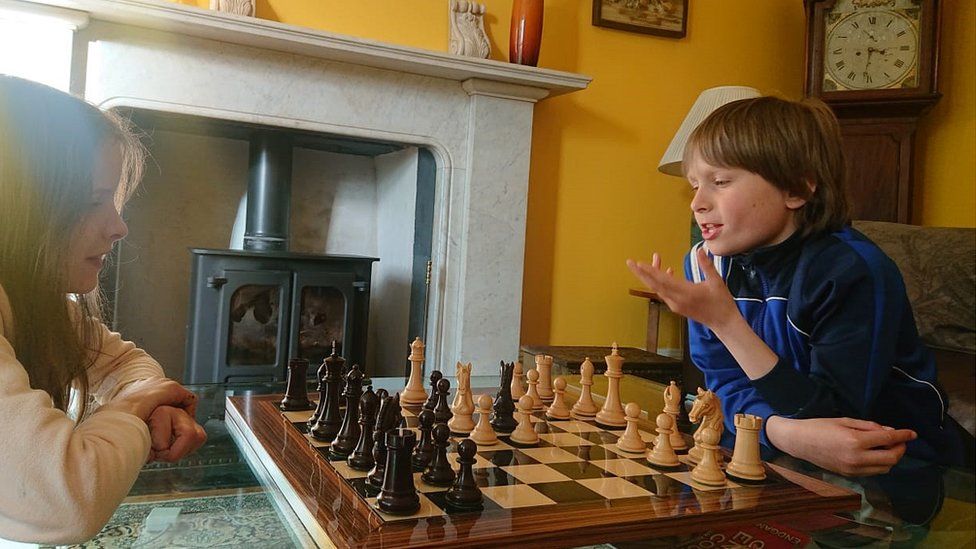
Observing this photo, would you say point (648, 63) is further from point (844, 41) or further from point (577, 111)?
point (844, 41)

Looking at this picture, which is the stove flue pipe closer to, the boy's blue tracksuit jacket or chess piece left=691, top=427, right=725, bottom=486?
the boy's blue tracksuit jacket

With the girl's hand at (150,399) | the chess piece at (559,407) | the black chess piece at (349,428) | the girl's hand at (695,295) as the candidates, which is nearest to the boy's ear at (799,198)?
the girl's hand at (695,295)

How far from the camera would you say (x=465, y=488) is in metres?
0.89

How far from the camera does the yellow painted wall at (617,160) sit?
3754mm

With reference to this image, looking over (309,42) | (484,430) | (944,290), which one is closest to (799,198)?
(484,430)

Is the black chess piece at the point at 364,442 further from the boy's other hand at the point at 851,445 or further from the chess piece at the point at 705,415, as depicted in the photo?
the boy's other hand at the point at 851,445

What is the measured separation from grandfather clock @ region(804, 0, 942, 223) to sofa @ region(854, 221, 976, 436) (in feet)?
3.43

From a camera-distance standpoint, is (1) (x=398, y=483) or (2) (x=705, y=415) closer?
(1) (x=398, y=483)

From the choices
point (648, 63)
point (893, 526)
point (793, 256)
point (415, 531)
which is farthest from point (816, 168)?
point (648, 63)

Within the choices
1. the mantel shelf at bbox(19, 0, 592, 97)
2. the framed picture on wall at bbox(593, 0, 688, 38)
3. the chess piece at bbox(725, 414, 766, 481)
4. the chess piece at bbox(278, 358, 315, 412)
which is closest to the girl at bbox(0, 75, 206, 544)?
the chess piece at bbox(278, 358, 315, 412)

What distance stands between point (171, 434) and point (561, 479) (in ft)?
1.62

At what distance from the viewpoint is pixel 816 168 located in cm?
148

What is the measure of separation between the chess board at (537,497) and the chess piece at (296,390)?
105 millimetres

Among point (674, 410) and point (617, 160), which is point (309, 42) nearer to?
point (617, 160)
